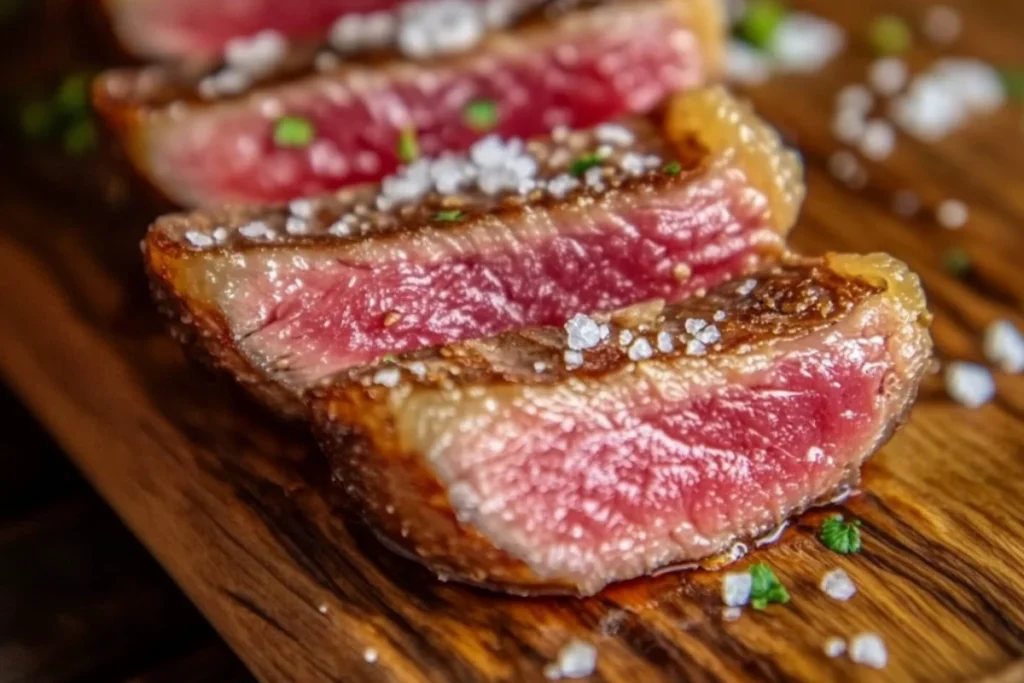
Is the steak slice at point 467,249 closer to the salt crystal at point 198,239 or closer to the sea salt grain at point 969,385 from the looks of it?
the salt crystal at point 198,239

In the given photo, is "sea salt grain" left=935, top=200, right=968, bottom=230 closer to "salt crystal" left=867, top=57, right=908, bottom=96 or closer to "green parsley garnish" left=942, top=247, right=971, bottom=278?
"green parsley garnish" left=942, top=247, right=971, bottom=278

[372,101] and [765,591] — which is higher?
[372,101]

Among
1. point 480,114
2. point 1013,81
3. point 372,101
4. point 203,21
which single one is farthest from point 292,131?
point 1013,81

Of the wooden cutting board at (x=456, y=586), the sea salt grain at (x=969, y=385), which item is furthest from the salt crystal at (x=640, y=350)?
the sea salt grain at (x=969, y=385)

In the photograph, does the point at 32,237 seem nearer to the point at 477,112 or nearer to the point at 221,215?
the point at 221,215

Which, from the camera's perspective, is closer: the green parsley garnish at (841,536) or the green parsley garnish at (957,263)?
the green parsley garnish at (841,536)

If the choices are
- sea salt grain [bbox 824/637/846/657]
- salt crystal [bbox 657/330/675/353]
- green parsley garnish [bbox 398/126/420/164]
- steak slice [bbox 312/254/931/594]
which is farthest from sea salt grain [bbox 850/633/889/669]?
green parsley garnish [bbox 398/126/420/164]

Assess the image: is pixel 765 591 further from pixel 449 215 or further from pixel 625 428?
pixel 449 215
